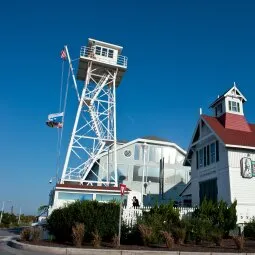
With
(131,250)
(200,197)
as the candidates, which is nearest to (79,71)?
(200,197)

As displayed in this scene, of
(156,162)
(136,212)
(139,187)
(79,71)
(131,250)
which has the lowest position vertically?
(131,250)

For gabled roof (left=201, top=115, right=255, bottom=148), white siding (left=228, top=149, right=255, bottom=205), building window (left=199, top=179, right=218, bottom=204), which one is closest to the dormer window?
gabled roof (left=201, top=115, right=255, bottom=148)

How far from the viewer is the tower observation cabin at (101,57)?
3177 centimetres

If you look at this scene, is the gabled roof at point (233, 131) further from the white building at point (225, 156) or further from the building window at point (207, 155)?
the building window at point (207, 155)

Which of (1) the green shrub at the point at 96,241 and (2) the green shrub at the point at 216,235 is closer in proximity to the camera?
(1) the green shrub at the point at 96,241

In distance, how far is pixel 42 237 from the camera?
19.1m

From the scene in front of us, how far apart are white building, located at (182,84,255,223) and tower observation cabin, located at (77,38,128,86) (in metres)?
9.63

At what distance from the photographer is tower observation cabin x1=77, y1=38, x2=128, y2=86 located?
31766 mm

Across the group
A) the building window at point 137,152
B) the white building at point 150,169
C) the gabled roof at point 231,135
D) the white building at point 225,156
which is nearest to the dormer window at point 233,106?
the white building at point 225,156

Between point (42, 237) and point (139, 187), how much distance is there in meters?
23.9

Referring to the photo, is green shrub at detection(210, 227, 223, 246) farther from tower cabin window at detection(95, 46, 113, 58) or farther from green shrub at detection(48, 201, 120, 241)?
tower cabin window at detection(95, 46, 113, 58)

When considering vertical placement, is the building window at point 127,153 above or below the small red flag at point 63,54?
below

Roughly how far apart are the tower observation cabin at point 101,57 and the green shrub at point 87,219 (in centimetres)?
1745

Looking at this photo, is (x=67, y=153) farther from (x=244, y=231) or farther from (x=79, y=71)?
(x=244, y=231)
